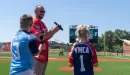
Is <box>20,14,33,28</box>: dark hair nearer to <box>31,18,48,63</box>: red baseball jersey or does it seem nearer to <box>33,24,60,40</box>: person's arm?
<box>33,24,60,40</box>: person's arm

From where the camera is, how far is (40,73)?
5.57 m

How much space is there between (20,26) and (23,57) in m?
0.51

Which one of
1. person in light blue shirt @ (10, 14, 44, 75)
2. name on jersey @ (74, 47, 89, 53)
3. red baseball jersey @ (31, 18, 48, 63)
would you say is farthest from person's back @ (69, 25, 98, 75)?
person in light blue shirt @ (10, 14, 44, 75)

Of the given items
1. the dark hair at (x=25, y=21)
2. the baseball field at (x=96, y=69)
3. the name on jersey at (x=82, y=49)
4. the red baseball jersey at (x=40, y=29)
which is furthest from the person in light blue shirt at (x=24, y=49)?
the baseball field at (x=96, y=69)

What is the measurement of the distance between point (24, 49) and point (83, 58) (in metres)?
1.58

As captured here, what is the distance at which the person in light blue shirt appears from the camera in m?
4.21

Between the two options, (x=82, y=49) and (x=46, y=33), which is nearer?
(x=46, y=33)

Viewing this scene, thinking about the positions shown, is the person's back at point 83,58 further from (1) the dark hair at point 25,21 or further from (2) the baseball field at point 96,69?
(2) the baseball field at point 96,69

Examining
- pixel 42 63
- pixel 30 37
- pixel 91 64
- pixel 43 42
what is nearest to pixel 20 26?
pixel 30 37

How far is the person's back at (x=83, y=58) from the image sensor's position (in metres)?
5.40

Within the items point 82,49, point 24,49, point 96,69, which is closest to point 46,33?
point 82,49

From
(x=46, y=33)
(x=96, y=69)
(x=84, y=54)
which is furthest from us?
(x=96, y=69)

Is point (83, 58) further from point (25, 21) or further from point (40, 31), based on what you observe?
point (25, 21)

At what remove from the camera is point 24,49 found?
4.21 metres
